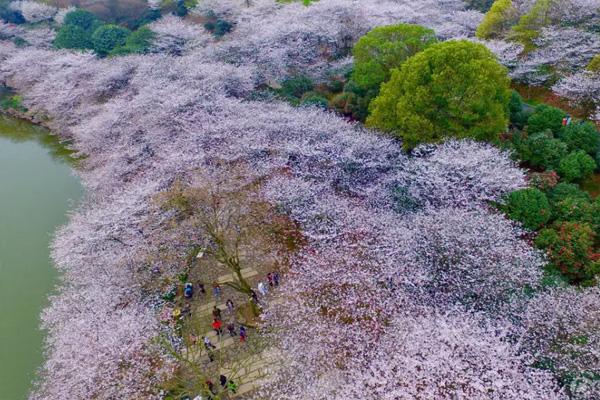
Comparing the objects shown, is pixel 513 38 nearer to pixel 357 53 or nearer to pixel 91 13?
pixel 357 53

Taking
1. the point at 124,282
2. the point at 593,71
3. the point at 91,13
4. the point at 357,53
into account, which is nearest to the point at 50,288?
the point at 124,282

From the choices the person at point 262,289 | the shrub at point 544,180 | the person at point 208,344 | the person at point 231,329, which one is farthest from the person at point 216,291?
the shrub at point 544,180

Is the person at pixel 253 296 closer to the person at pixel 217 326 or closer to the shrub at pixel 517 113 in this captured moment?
the person at pixel 217 326

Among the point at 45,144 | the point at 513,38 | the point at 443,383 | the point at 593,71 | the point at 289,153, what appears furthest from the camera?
the point at 45,144

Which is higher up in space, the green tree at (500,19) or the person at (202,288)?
the green tree at (500,19)

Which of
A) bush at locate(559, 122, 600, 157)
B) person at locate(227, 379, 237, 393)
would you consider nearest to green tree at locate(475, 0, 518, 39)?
bush at locate(559, 122, 600, 157)
